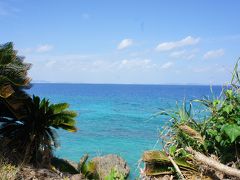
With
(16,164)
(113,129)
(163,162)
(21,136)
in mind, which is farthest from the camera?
(113,129)

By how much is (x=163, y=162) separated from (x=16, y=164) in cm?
776

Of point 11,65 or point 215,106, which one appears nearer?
point 215,106

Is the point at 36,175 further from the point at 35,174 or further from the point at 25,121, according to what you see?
the point at 25,121

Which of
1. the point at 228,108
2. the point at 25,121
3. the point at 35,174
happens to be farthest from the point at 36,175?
the point at 228,108

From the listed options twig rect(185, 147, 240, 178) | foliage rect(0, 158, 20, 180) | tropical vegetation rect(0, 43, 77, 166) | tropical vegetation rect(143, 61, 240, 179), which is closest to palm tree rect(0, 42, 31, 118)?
tropical vegetation rect(0, 43, 77, 166)

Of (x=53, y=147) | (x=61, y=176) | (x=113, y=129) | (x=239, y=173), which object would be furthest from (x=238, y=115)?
(x=113, y=129)

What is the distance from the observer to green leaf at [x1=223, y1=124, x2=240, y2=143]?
15.6 feet

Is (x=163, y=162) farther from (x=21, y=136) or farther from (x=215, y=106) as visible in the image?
(x=21, y=136)

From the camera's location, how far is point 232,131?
481cm

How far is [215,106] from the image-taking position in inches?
217

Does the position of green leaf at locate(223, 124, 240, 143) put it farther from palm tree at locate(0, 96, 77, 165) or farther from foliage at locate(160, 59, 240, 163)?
palm tree at locate(0, 96, 77, 165)

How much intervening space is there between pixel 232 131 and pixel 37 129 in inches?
377

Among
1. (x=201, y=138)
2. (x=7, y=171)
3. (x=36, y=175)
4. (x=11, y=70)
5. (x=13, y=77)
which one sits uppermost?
(x=11, y=70)

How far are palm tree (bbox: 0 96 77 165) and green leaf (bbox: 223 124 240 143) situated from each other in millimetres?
9183
